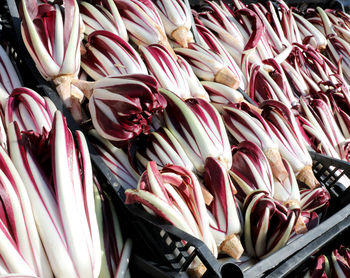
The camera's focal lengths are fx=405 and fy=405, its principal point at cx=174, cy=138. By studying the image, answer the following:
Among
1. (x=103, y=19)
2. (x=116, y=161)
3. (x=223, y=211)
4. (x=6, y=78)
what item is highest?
(x=103, y=19)

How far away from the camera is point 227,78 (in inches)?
68.9

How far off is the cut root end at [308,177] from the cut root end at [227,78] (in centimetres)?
46

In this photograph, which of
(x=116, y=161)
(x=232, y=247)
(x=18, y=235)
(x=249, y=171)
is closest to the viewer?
(x=18, y=235)

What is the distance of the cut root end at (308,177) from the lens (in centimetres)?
155

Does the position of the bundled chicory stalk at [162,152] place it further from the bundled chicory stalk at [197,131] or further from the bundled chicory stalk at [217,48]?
the bundled chicory stalk at [217,48]

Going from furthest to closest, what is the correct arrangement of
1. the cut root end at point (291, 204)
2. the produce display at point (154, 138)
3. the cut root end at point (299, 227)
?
the cut root end at point (291, 204)
the cut root end at point (299, 227)
the produce display at point (154, 138)

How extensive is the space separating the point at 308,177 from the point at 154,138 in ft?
2.11

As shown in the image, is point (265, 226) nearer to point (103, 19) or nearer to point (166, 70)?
point (166, 70)

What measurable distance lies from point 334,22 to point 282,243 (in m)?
2.05

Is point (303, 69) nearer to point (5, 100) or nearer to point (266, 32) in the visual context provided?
point (266, 32)

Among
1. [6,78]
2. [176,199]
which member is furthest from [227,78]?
[6,78]

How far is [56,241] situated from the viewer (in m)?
0.96

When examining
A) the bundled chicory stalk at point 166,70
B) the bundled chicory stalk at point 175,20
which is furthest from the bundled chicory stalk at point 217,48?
the bundled chicory stalk at point 166,70

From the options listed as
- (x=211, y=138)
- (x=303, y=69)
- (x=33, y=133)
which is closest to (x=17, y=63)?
Answer: (x=33, y=133)
